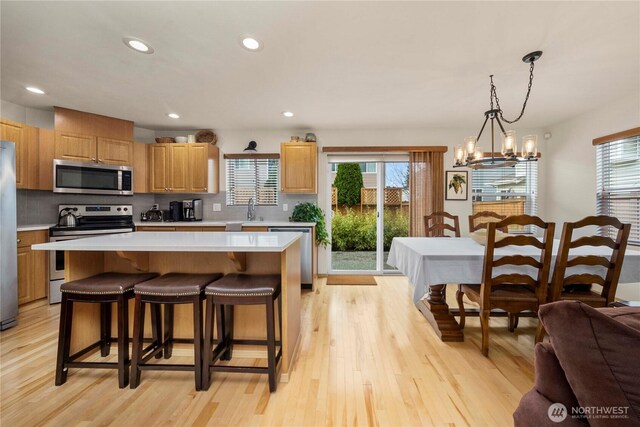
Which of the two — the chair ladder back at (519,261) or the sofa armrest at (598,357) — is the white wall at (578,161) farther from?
the sofa armrest at (598,357)

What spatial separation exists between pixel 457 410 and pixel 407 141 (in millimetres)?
3721

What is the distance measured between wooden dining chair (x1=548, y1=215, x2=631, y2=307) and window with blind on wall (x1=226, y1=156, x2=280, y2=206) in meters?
3.60

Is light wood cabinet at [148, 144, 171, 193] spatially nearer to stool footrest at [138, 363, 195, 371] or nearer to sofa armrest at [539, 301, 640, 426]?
stool footrest at [138, 363, 195, 371]

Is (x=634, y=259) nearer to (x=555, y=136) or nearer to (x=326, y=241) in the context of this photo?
(x=555, y=136)

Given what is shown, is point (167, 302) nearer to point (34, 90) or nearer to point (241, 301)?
point (241, 301)

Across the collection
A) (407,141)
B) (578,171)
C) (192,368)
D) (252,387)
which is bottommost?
(252,387)

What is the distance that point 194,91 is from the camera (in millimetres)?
3008

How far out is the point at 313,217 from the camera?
4.15 meters

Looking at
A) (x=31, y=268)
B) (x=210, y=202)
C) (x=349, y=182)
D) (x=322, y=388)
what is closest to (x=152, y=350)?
(x=322, y=388)

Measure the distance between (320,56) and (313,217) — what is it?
232 cm

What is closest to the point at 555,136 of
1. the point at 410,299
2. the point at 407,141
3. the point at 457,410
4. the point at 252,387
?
the point at 407,141

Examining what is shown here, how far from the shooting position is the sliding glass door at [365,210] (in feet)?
14.9

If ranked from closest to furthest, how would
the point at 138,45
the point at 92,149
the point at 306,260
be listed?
the point at 138,45
the point at 92,149
the point at 306,260

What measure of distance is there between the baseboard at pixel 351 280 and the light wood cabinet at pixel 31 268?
3458 mm
